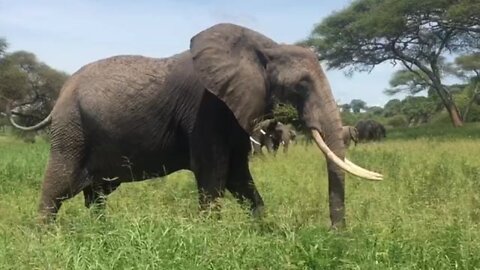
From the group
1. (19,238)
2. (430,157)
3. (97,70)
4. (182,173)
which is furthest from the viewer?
(430,157)

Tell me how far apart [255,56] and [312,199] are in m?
1.70

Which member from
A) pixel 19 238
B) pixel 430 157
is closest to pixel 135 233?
pixel 19 238

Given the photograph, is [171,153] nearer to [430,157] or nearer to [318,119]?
[318,119]

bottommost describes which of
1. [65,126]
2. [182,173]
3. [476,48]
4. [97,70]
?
[182,173]

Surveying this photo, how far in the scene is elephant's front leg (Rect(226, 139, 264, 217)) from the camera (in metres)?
5.99

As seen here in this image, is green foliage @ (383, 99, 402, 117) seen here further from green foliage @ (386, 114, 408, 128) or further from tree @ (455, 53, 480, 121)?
tree @ (455, 53, 480, 121)

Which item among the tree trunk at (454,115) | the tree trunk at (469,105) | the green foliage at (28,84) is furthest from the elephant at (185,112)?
the tree trunk at (469,105)

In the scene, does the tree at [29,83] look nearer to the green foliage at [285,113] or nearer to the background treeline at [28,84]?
the background treeline at [28,84]

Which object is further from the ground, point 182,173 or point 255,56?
point 255,56

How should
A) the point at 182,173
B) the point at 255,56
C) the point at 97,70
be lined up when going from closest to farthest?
the point at 255,56 → the point at 97,70 → the point at 182,173

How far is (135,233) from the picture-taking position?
434 centimetres

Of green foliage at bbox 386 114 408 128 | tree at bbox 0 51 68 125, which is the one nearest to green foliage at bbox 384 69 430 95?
green foliage at bbox 386 114 408 128

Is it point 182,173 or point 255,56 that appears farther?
point 182,173

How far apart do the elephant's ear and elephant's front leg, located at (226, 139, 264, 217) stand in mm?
564
